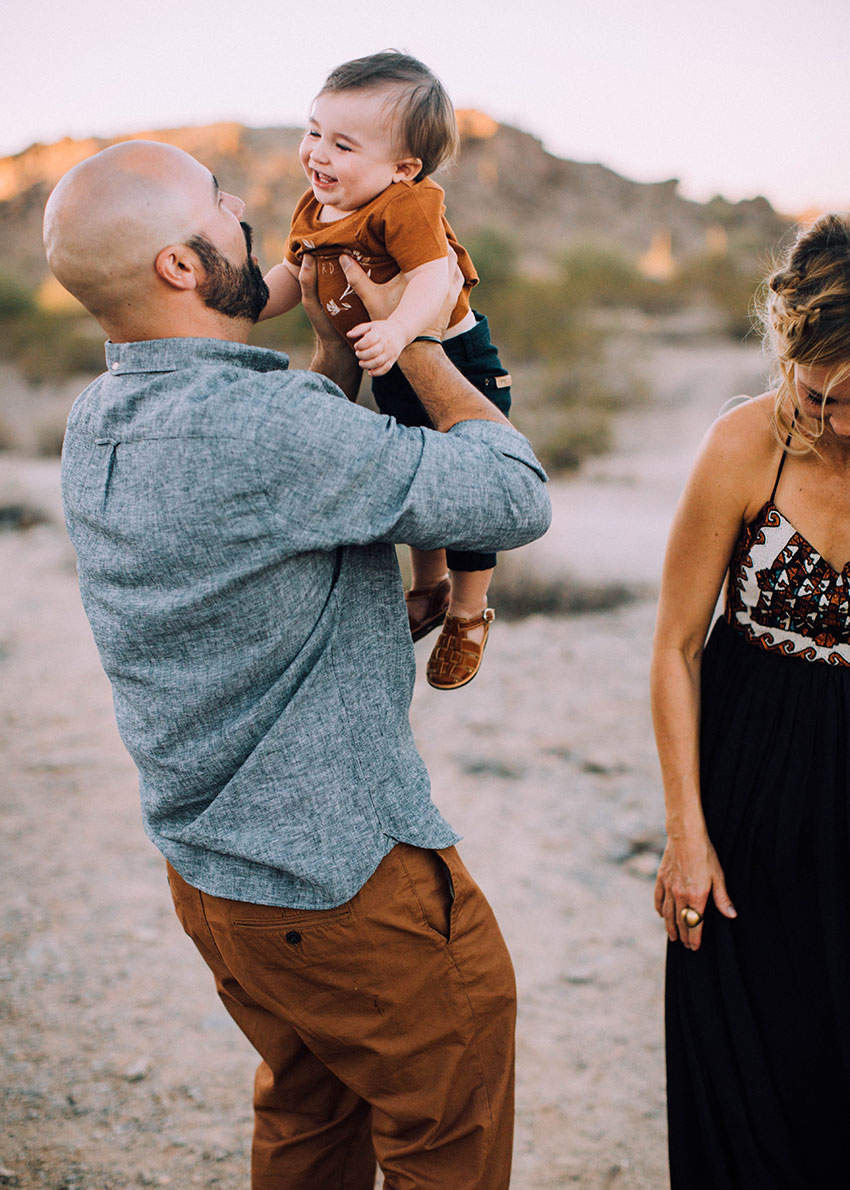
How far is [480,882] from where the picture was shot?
13.0 ft

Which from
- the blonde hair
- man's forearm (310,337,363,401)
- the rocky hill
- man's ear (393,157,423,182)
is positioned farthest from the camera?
the rocky hill

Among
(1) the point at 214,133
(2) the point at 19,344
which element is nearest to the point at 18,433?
(2) the point at 19,344

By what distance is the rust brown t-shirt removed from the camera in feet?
5.79

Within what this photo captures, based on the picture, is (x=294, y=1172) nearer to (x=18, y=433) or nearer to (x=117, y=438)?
(x=117, y=438)

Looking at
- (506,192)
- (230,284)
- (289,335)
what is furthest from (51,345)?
(506,192)

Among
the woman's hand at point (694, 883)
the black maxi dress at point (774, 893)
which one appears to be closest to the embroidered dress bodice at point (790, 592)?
the black maxi dress at point (774, 893)

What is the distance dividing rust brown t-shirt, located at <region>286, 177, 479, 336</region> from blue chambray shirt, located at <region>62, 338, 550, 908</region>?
1.28 feet

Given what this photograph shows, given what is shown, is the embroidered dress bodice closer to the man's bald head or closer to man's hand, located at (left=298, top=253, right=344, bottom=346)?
man's hand, located at (left=298, top=253, right=344, bottom=346)

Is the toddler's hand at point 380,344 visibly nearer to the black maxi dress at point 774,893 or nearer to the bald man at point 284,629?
the bald man at point 284,629

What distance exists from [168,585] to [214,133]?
36.8 metres

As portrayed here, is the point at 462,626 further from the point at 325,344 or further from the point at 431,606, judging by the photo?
the point at 325,344

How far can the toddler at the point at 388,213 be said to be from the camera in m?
1.76

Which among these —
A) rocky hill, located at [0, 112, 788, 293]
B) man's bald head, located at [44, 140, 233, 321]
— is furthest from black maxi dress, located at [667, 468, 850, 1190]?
rocky hill, located at [0, 112, 788, 293]

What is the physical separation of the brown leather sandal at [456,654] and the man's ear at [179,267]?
3.04 feet
